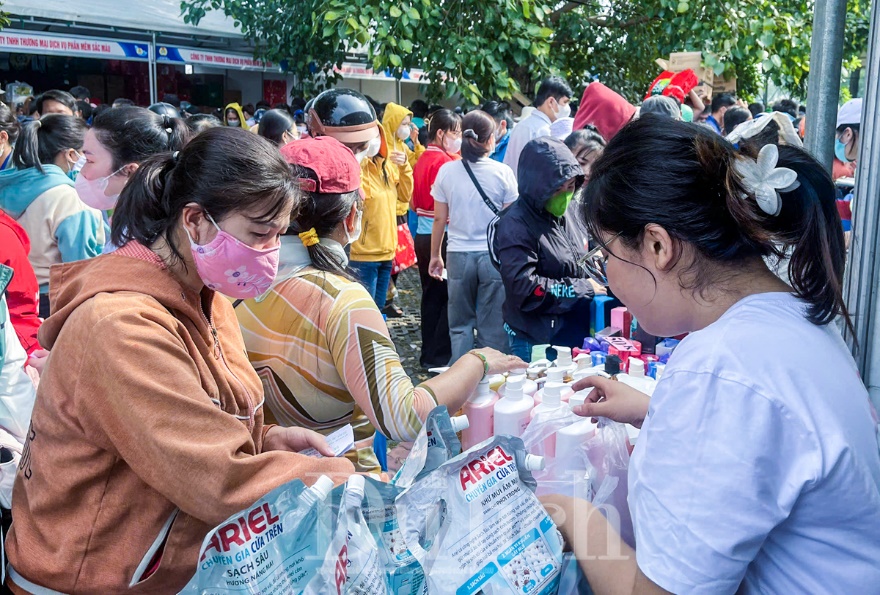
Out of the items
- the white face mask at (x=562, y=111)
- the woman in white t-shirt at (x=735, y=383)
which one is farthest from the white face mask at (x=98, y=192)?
the white face mask at (x=562, y=111)

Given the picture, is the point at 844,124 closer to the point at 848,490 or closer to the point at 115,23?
the point at 848,490

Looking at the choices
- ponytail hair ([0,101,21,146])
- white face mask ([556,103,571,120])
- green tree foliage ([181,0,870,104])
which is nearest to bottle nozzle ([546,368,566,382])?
ponytail hair ([0,101,21,146])

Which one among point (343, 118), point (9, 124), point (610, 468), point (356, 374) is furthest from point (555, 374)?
point (9, 124)

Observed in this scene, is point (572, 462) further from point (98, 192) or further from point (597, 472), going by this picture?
point (98, 192)

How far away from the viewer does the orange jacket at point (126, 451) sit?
1459 mm

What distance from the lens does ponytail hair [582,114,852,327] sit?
131 cm

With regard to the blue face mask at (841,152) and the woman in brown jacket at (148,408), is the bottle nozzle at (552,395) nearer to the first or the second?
the woman in brown jacket at (148,408)

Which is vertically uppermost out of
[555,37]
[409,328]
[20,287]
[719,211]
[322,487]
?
[555,37]

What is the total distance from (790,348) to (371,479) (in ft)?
2.51

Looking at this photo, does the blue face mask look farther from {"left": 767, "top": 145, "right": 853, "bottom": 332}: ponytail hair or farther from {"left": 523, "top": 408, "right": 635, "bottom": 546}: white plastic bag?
{"left": 767, "top": 145, "right": 853, "bottom": 332}: ponytail hair

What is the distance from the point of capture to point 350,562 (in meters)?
1.43

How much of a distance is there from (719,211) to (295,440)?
115cm

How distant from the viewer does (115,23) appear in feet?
39.0

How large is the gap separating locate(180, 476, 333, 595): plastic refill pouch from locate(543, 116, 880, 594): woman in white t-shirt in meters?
0.50
